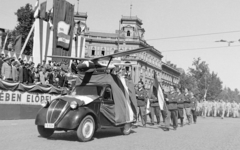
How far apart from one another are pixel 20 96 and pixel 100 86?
7.37 meters

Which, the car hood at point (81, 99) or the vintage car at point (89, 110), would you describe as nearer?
the vintage car at point (89, 110)

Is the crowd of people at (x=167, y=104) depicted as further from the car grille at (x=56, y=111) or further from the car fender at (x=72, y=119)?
the car grille at (x=56, y=111)

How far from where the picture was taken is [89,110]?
31.2ft

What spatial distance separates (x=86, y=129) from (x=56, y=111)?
1114 mm

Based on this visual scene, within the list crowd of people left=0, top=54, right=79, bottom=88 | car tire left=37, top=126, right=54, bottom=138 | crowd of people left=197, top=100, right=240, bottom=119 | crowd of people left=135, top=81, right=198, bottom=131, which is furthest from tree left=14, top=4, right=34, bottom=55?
car tire left=37, top=126, right=54, bottom=138

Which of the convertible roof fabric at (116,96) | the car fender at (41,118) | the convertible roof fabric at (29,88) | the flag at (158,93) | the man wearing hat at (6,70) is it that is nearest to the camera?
the car fender at (41,118)

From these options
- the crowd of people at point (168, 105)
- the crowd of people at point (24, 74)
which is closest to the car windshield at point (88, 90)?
the crowd of people at point (168, 105)

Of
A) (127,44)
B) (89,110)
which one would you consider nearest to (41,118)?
(89,110)

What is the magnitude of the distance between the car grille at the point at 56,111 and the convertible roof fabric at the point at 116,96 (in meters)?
1.48

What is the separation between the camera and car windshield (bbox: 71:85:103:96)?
10.7 metres

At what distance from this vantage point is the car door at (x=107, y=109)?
10358mm

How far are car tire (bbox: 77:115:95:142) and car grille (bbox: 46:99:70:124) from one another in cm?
70

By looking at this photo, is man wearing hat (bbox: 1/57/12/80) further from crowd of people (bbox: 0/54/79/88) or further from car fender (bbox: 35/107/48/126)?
car fender (bbox: 35/107/48/126)

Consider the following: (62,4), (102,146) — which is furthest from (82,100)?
(62,4)
